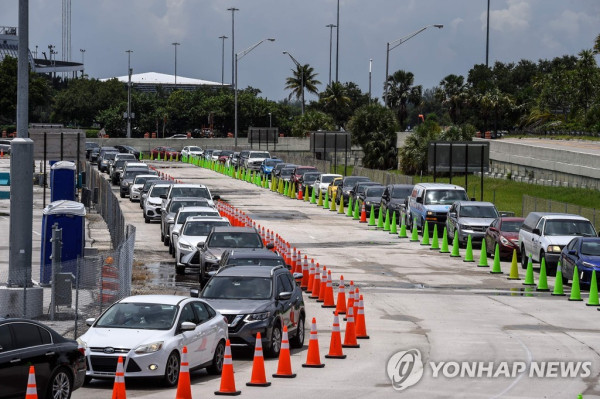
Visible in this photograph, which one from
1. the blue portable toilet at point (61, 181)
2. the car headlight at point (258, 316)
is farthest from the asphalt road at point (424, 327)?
the blue portable toilet at point (61, 181)

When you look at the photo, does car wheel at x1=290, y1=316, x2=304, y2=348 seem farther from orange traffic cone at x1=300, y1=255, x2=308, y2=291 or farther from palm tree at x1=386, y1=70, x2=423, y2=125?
palm tree at x1=386, y1=70, x2=423, y2=125

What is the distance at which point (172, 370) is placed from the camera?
16.1 metres

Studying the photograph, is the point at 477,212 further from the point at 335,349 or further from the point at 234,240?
the point at 335,349

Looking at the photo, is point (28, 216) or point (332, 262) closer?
point (28, 216)

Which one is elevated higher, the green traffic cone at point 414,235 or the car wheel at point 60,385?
the car wheel at point 60,385

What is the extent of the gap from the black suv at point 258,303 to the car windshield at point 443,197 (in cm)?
2364

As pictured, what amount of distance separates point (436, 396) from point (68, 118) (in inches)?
5614

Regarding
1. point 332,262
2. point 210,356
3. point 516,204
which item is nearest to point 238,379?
point 210,356

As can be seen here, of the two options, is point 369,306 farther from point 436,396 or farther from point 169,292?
point 436,396

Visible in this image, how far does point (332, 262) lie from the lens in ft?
113

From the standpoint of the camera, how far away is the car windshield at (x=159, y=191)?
152 feet

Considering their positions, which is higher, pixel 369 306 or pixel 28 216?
pixel 28 216

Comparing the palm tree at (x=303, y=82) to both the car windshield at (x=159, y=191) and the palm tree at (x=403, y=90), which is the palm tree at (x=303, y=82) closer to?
the palm tree at (x=403, y=90)

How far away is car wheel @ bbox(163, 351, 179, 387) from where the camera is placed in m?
15.9
